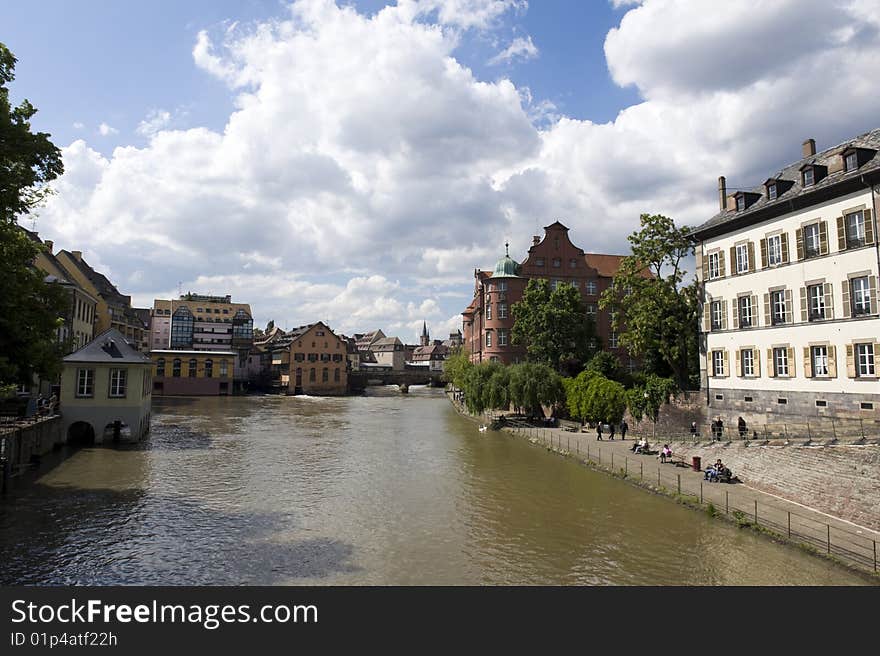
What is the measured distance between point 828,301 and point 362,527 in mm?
24808

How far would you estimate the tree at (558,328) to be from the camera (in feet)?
178

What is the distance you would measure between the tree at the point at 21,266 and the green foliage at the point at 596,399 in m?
35.2

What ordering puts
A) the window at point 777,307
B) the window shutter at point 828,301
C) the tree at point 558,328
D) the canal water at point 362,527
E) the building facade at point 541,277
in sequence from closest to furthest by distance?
the canal water at point 362,527
the window shutter at point 828,301
the window at point 777,307
the tree at point 558,328
the building facade at point 541,277

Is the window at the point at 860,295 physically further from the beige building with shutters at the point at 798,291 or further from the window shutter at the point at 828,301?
the window shutter at the point at 828,301

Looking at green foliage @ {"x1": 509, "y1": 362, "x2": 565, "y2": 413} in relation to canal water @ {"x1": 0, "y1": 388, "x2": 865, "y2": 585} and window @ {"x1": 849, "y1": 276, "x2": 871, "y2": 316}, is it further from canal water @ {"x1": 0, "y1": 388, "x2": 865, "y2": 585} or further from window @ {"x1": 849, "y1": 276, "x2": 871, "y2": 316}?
window @ {"x1": 849, "y1": 276, "x2": 871, "y2": 316}

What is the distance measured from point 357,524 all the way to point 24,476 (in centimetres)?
1908

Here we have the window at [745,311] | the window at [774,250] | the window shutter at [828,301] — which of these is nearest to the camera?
the window shutter at [828,301]

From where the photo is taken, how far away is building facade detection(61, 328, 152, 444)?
36.8m

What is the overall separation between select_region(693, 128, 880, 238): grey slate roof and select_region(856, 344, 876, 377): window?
7868 mm

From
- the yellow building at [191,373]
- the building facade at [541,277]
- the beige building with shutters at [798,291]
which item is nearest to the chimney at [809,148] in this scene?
the beige building with shutters at [798,291]

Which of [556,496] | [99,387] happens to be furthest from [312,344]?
[556,496]

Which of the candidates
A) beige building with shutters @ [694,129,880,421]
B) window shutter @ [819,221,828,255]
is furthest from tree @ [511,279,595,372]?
window shutter @ [819,221,828,255]

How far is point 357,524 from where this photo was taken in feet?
67.3

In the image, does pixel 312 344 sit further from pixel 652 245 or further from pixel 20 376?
pixel 20 376
